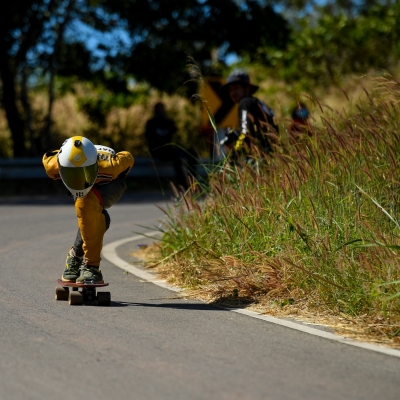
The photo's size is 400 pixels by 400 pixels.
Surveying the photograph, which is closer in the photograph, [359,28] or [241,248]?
[241,248]

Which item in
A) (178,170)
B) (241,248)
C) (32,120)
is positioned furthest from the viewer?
(32,120)

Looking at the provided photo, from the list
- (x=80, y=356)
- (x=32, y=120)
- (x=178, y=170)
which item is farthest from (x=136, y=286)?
(x=32, y=120)

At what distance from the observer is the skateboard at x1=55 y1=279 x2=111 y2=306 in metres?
7.59

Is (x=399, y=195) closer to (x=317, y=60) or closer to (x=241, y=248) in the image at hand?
(x=241, y=248)

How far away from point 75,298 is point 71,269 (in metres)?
0.36

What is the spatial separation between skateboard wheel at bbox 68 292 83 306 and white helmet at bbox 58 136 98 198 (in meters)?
0.82

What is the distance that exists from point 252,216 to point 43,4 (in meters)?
13.7

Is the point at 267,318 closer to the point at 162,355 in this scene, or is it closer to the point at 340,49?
the point at 162,355

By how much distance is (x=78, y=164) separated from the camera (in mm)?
7375

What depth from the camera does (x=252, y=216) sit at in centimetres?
881

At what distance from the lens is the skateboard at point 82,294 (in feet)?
24.9

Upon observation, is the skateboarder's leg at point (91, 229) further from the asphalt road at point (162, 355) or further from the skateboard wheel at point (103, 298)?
the asphalt road at point (162, 355)

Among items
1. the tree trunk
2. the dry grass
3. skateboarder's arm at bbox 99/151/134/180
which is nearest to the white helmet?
skateboarder's arm at bbox 99/151/134/180

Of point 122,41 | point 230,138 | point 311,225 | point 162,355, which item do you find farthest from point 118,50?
point 162,355
